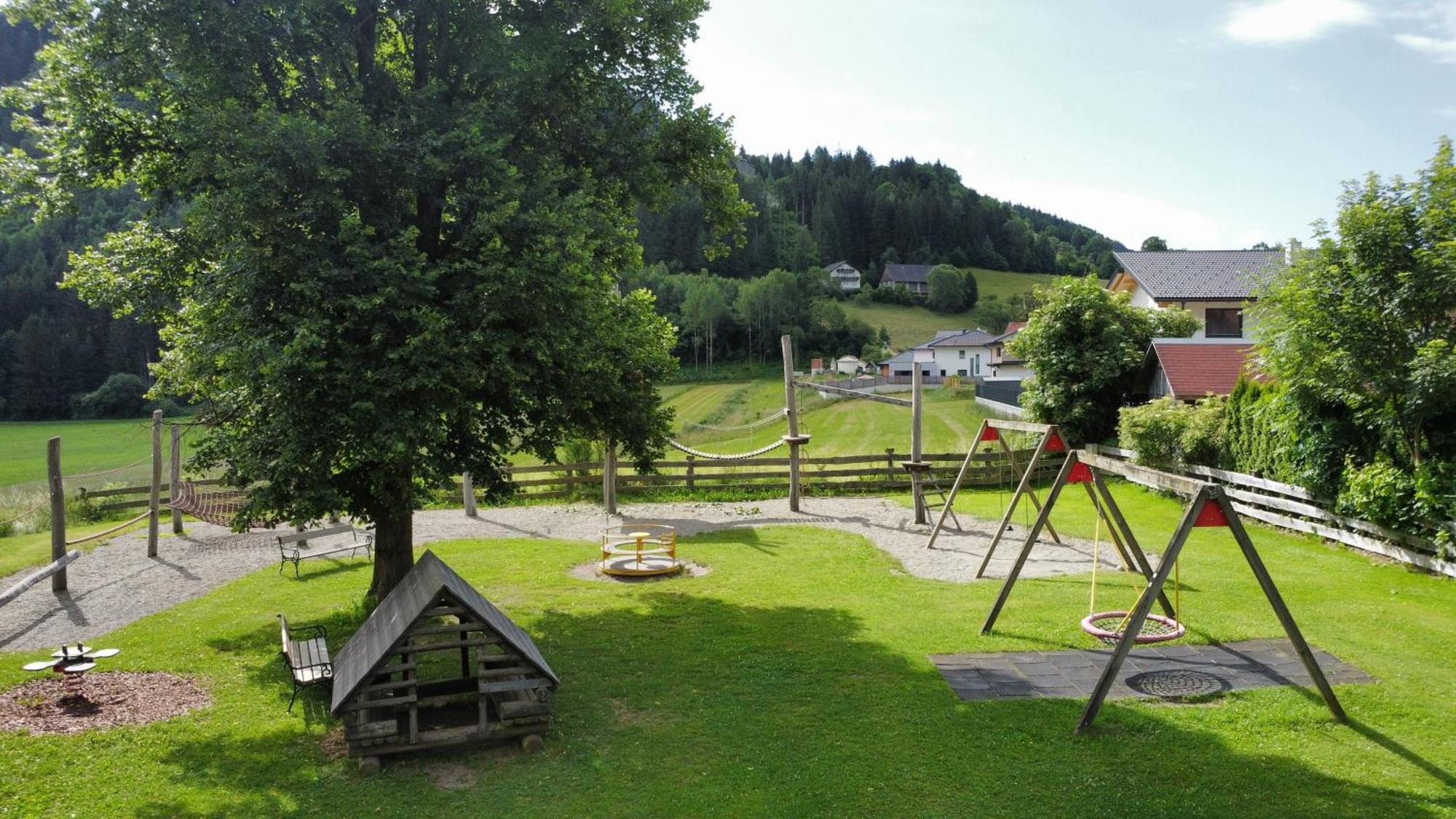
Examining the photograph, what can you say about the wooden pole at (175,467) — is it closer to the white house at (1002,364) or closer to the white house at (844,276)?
the white house at (1002,364)

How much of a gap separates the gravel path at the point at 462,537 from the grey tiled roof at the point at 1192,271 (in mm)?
20258

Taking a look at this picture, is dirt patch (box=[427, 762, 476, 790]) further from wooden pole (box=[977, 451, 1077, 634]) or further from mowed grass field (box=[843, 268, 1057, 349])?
mowed grass field (box=[843, 268, 1057, 349])

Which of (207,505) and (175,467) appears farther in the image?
(175,467)

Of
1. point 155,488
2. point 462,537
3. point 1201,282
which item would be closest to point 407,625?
point 462,537

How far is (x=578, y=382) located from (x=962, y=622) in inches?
217

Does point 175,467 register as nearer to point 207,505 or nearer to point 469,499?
point 207,505

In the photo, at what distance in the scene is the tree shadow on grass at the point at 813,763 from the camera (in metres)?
5.97

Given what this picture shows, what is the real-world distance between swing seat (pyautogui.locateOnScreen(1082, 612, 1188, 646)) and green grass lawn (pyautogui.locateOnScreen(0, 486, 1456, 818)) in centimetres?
41

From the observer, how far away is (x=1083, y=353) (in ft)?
80.2

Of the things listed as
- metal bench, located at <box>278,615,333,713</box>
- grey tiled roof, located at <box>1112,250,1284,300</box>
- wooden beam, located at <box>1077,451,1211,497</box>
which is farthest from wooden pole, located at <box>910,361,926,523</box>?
grey tiled roof, located at <box>1112,250,1284,300</box>

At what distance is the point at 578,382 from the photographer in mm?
10227

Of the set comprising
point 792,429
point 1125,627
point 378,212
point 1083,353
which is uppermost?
point 378,212

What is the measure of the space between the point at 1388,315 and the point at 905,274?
3657 inches

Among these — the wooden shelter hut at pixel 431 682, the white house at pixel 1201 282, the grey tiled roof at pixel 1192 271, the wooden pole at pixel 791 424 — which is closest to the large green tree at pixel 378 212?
the wooden shelter hut at pixel 431 682
